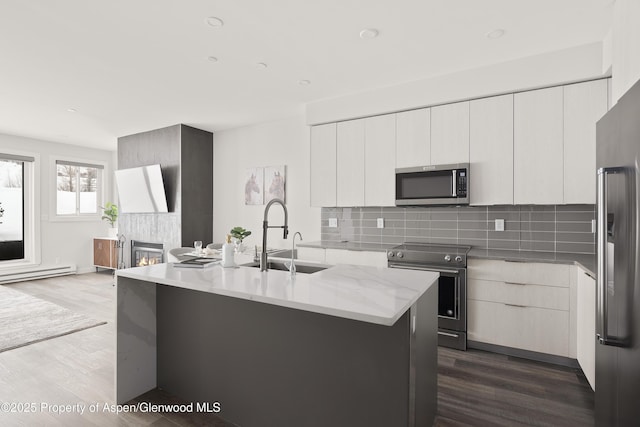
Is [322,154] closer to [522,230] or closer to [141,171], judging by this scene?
[522,230]

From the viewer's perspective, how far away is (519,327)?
2.88 metres

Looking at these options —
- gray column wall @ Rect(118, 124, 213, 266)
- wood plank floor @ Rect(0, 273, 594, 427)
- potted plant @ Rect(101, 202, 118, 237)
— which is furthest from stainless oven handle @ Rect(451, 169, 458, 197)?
potted plant @ Rect(101, 202, 118, 237)

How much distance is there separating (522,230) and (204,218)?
4.65 meters

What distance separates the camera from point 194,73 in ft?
11.2

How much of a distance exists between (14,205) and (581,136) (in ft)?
28.1

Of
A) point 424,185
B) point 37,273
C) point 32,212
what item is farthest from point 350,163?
point 37,273

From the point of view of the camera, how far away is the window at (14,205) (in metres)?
5.99

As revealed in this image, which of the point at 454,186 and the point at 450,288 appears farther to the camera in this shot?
the point at 454,186

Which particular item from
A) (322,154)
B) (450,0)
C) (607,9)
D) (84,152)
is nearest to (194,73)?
(322,154)

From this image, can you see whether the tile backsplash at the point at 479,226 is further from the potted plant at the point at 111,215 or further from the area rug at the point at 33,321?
the potted plant at the point at 111,215

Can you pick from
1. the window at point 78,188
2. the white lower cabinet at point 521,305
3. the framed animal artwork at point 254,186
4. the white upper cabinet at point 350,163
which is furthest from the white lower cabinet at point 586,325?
the window at point 78,188

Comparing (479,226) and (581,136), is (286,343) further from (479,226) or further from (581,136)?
(581,136)

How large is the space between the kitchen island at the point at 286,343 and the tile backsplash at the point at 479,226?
1884 millimetres

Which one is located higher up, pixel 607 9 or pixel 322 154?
pixel 607 9
